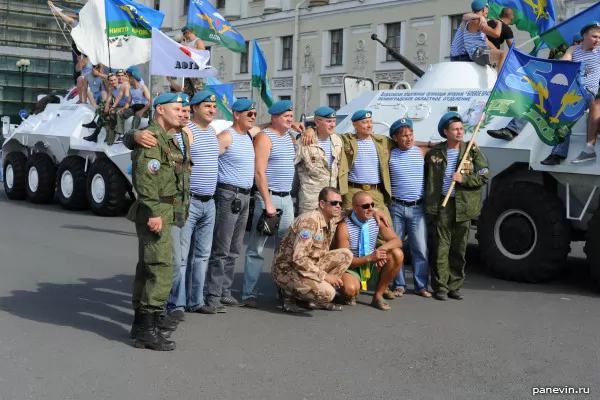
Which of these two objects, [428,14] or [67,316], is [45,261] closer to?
[67,316]

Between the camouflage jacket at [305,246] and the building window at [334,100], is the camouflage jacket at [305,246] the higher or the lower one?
the lower one

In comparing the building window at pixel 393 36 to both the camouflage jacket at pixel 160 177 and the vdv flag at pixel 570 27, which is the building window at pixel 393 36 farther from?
the camouflage jacket at pixel 160 177

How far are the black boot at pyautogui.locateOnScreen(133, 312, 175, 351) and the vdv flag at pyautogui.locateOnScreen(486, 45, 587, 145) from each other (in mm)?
4185

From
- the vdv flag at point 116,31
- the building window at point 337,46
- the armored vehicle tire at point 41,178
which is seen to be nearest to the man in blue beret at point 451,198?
the vdv flag at point 116,31

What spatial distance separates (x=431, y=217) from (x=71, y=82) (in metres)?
50.3

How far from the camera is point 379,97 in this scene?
11391 mm

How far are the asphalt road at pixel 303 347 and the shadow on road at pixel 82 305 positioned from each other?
0.4 inches

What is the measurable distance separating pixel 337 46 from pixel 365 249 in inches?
1132

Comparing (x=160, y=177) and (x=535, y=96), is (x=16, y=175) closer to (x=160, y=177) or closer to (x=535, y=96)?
(x=535, y=96)

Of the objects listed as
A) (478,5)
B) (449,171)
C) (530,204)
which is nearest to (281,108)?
(449,171)

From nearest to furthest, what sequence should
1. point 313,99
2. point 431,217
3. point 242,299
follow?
point 242,299 < point 431,217 < point 313,99

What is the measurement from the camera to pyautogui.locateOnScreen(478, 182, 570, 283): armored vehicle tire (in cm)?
874

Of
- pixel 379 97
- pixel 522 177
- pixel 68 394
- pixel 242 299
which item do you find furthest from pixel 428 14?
pixel 68 394

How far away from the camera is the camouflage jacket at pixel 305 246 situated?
7219 millimetres
